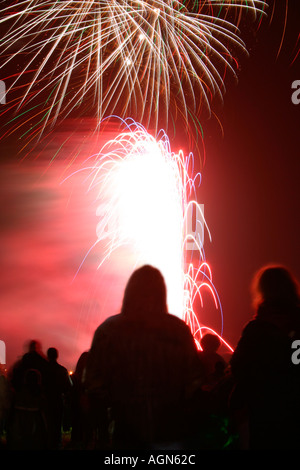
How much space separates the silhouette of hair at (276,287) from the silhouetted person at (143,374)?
1.92ft

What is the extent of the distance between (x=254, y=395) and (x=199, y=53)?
973cm

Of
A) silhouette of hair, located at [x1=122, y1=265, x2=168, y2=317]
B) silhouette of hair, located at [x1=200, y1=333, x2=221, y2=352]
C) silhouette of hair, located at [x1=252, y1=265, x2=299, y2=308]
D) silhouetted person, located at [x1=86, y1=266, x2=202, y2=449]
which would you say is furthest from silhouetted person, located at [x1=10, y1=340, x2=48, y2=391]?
silhouette of hair, located at [x1=252, y1=265, x2=299, y2=308]

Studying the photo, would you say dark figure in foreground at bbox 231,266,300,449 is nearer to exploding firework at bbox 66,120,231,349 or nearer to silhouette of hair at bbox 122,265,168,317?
silhouette of hair at bbox 122,265,168,317

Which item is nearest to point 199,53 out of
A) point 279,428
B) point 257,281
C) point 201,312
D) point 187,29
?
point 187,29

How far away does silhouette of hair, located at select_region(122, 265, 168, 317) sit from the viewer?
3248 millimetres

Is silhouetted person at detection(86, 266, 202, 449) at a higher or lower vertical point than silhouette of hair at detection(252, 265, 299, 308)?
lower

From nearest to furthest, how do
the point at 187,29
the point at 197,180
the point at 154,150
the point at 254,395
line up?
1. the point at 254,395
2. the point at 187,29
3. the point at 154,150
4. the point at 197,180

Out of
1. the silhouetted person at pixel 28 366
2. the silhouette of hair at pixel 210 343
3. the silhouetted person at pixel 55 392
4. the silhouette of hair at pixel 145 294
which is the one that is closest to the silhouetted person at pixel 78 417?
the silhouetted person at pixel 55 392

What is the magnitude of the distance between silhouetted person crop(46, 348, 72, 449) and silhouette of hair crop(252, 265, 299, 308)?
294 cm

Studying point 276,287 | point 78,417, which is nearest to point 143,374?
point 276,287

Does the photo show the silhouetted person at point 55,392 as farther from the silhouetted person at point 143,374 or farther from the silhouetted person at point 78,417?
the silhouetted person at point 143,374

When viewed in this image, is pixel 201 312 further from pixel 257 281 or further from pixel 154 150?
pixel 257 281

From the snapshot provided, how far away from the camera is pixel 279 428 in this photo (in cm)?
319

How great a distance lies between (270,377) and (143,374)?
739mm
